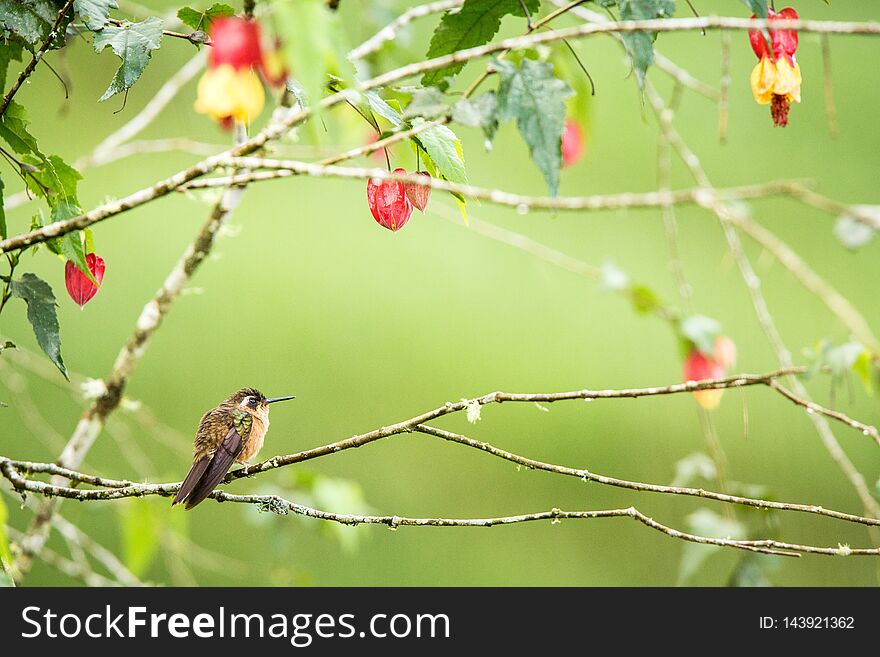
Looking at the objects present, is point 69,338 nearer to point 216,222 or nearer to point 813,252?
point 216,222

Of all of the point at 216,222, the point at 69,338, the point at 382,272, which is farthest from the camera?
the point at 382,272

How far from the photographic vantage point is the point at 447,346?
1.86m

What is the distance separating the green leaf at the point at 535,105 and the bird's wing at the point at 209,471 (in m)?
0.29

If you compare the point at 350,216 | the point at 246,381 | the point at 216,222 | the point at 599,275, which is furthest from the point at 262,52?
the point at 350,216

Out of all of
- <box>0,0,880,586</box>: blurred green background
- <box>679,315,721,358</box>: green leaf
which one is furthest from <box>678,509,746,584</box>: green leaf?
<box>0,0,880,586</box>: blurred green background

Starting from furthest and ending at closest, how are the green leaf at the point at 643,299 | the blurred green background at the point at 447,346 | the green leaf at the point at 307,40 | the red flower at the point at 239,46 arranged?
the blurred green background at the point at 447,346 < the green leaf at the point at 643,299 < the red flower at the point at 239,46 < the green leaf at the point at 307,40

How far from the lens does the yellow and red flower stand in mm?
538

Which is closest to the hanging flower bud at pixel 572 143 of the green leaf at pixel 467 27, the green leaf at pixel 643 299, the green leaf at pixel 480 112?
the green leaf at pixel 643 299

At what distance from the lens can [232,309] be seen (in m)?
1.75

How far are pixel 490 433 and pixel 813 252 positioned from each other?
3.30 feet

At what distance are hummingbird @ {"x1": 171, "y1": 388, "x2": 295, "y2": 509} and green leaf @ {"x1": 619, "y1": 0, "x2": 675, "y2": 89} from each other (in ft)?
1.18

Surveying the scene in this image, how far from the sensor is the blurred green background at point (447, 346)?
5.18ft

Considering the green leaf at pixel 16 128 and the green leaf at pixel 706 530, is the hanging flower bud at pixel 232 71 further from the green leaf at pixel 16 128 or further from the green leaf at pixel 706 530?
the green leaf at pixel 706 530

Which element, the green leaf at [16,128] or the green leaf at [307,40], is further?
the green leaf at [16,128]
